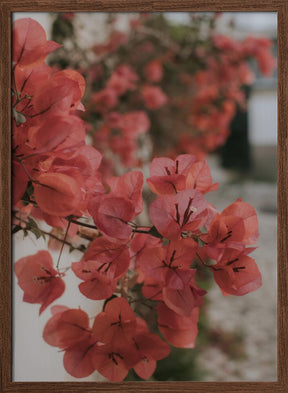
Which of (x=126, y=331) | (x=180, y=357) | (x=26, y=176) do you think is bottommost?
(x=180, y=357)

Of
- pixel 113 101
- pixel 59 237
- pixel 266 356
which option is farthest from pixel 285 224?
pixel 266 356

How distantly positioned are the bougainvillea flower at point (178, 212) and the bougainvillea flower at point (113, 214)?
0.02 meters

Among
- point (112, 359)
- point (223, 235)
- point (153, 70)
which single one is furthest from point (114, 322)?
point (153, 70)

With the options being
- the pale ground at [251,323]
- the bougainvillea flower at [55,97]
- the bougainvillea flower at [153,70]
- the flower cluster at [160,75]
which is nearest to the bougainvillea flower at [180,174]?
the bougainvillea flower at [55,97]

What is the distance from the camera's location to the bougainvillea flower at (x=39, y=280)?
465 millimetres

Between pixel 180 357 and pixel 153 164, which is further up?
pixel 153 164

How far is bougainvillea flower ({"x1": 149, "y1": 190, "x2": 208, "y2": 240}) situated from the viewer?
397 millimetres

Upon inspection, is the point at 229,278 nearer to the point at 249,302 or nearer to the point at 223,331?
the point at 223,331

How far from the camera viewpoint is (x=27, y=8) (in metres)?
0.49

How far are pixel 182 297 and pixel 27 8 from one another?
0.37 m

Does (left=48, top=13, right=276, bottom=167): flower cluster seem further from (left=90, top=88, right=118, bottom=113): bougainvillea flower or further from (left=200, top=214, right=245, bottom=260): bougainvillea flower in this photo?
(left=200, top=214, right=245, bottom=260): bougainvillea flower

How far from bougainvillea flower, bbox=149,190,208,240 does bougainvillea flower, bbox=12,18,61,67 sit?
0.62 ft

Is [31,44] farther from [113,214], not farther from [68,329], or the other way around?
[68,329]

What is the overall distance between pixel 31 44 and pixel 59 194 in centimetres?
16
